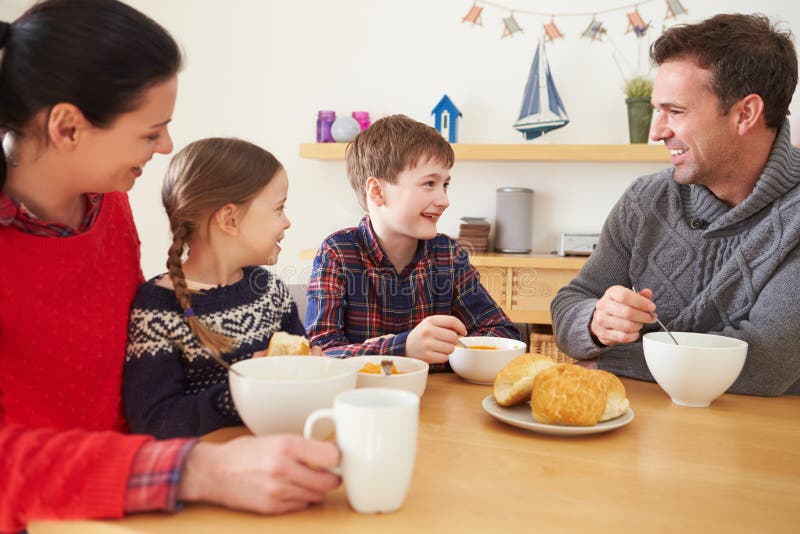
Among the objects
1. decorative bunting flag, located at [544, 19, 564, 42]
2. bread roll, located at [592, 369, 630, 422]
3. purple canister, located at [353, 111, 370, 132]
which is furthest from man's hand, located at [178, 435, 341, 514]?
decorative bunting flag, located at [544, 19, 564, 42]

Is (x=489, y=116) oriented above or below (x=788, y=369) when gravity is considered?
above

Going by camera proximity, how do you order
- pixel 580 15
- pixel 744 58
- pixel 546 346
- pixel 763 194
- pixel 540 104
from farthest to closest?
pixel 580 15 < pixel 540 104 < pixel 546 346 < pixel 744 58 < pixel 763 194

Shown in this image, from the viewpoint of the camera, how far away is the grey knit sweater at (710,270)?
1.29 m

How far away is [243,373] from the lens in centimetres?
87

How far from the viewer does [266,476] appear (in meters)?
0.68

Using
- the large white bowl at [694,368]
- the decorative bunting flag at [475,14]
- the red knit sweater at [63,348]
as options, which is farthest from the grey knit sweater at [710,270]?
the decorative bunting flag at [475,14]

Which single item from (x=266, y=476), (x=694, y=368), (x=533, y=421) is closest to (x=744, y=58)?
(x=694, y=368)

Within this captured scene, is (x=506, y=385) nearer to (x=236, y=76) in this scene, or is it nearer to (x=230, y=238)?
(x=230, y=238)

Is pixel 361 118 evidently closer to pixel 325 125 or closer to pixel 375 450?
pixel 325 125

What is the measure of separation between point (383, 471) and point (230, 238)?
2.37 ft

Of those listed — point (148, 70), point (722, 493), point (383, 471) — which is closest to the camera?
point (383, 471)

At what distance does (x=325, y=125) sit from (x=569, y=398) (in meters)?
→ 3.03

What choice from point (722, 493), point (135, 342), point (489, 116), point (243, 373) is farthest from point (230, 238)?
point (489, 116)

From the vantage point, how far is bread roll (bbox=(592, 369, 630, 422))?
3.21 ft
